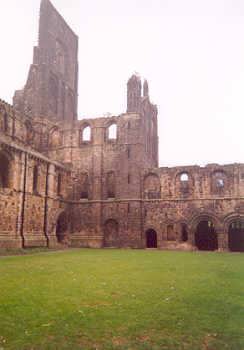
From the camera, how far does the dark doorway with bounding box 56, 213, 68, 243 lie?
32.5 metres

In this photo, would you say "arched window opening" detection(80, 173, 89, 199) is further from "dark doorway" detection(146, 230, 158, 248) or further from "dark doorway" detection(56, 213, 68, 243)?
"dark doorway" detection(146, 230, 158, 248)

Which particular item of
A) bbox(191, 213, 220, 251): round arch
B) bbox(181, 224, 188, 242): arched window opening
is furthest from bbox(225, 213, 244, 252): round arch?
bbox(181, 224, 188, 242): arched window opening

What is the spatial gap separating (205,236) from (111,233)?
929 cm

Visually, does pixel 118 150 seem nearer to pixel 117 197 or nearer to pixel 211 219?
pixel 117 197

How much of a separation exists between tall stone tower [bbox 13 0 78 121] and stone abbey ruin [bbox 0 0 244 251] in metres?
0.29

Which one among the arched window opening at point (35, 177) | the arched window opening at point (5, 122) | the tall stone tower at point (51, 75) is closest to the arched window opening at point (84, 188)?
the arched window opening at point (35, 177)

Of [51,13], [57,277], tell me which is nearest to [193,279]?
[57,277]

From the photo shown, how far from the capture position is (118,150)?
3353cm

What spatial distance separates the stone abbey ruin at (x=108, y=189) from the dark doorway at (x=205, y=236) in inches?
3.8

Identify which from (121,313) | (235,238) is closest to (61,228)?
(235,238)

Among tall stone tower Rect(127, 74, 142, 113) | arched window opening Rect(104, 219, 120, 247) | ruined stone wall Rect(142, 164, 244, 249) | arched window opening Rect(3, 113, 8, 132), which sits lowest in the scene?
arched window opening Rect(104, 219, 120, 247)

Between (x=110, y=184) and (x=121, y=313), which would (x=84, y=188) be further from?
(x=121, y=313)

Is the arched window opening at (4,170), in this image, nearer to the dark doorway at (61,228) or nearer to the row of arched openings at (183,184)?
the dark doorway at (61,228)

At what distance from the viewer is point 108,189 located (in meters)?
33.7
